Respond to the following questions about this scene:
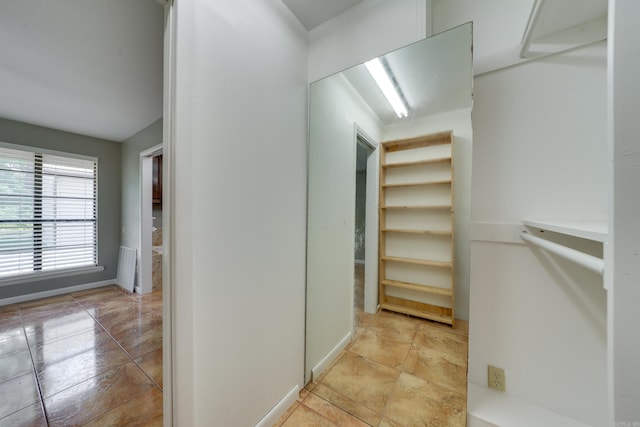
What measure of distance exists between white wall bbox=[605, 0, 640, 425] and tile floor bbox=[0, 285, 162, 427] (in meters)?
2.04

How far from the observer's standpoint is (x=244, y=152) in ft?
3.47

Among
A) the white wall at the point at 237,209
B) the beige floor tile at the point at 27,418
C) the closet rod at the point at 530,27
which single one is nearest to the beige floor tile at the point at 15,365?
the beige floor tile at the point at 27,418

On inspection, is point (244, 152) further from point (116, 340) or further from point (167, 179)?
point (116, 340)

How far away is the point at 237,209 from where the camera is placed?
1.03 metres

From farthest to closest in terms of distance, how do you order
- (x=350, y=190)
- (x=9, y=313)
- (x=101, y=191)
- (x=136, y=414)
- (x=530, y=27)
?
(x=101, y=191), (x=9, y=313), (x=350, y=190), (x=136, y=414), (x=530, y=27)

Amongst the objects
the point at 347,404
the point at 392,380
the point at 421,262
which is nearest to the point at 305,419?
the point at 347,404

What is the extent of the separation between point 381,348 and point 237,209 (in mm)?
1308

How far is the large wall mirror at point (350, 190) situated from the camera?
118cm

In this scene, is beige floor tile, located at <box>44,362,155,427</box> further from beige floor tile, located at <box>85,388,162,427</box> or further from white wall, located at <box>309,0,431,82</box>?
white wall, located at <box>309,0,431,82</box>

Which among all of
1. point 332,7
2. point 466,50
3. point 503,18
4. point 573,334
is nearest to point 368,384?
point 573,334

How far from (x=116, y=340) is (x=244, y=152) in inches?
97.8

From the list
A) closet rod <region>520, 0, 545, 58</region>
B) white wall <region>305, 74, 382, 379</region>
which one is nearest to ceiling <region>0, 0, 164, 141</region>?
white wall <region>305, 74, 382, 379</region>

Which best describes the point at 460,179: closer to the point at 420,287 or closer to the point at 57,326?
the point at 420,287

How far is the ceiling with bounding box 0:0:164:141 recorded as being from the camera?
4.46 feet
